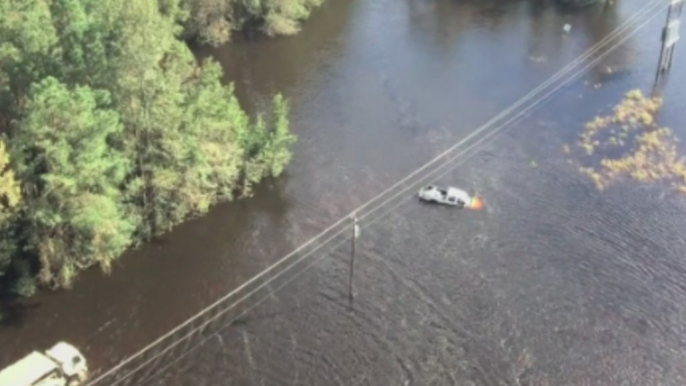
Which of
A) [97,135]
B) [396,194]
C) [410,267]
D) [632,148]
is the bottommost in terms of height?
[632,148]

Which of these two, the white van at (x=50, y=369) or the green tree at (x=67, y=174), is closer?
the white van at (x=50, y=369)

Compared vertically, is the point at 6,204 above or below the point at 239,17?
above

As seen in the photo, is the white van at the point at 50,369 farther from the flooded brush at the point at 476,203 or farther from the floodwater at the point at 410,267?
the flooded brush at the point at 476,203

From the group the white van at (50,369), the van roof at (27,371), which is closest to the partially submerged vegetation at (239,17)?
the white van at (50,369)

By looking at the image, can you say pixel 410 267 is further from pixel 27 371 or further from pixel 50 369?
pixel 27 371

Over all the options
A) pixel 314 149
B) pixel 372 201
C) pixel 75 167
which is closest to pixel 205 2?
pixel 314 149

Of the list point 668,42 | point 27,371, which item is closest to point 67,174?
point 27,371

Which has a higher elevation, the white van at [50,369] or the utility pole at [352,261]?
the white van at [50,369]
